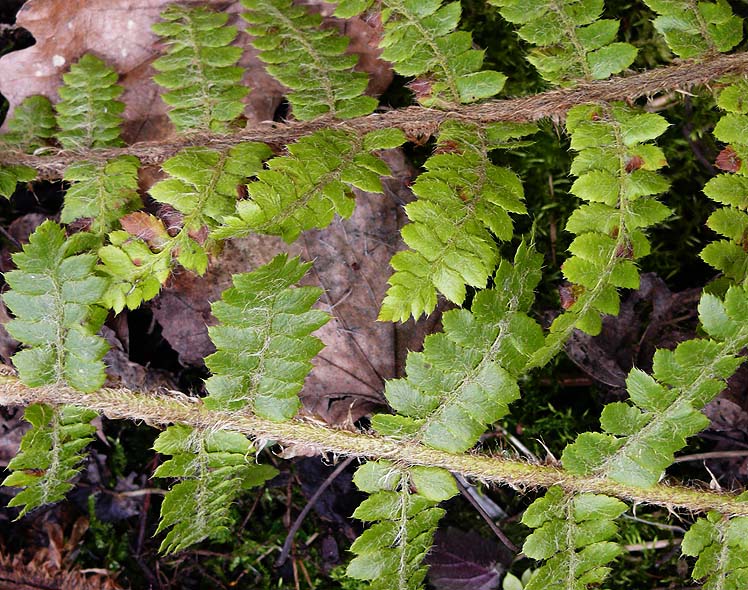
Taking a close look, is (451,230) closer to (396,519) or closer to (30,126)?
(396,519)

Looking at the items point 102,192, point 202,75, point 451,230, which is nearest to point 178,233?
point 102,192

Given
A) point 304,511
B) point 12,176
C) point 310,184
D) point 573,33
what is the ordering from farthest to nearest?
point 304,511 < point 12,176 < point 573,33 < point 310,184

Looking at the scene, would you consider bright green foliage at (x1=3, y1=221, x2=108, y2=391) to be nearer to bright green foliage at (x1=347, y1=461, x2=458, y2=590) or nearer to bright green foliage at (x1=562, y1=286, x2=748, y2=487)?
bright green foliage at (x1=347, y1=461, x2=458, y2=590)

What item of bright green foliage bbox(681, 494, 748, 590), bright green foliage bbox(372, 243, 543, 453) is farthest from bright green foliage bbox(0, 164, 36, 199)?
bright green foliage bbox(681, 494, 748, 590)

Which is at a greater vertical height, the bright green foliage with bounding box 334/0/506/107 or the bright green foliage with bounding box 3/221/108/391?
the bright green foliage with bounding box 334/0/506/107

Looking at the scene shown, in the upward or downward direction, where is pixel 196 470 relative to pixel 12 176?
downward

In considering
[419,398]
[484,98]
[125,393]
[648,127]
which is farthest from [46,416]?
[648,127]
